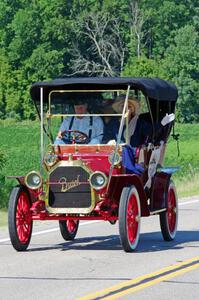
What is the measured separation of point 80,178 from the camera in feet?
48.4

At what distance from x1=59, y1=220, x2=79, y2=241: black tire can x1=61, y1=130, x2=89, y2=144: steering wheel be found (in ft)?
3.73

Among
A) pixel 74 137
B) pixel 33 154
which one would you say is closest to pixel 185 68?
pixel 33 154

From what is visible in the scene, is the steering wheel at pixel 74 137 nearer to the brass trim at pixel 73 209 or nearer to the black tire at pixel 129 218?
the brass trim at pixel 73 209

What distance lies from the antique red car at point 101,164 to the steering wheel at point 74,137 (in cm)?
1

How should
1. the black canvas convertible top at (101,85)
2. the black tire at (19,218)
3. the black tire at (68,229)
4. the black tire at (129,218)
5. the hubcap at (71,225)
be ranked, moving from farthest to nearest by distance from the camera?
the hubcap at (71,225) < the black tire at (68,229) < the black canvas convertible top at (101,85) < the black tire at (19,218) < the black tire at (129,218)

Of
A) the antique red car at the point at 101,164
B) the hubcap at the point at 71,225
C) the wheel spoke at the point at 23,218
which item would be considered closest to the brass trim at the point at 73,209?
the antique red car at the point at 101,164

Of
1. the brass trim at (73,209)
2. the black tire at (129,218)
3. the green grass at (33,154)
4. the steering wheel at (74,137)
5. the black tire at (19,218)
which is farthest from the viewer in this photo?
the green grass at (33,154)

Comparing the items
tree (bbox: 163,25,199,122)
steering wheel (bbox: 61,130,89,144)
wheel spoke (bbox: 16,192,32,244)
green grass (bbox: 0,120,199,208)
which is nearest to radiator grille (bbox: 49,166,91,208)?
wheel spoke (bbox: 16,192,32,244)

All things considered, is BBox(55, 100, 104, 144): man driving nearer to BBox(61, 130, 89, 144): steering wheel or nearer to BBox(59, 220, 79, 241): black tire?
BBox(61, 130, 89, 144): steering wheel

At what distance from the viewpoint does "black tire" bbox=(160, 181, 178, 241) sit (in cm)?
1583

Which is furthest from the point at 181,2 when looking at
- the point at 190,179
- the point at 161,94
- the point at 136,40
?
the point at 161,94

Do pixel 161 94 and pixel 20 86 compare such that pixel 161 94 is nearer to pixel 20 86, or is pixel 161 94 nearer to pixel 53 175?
pixel 53 175

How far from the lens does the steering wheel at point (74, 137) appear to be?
50.7ft

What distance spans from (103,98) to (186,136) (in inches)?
2498
